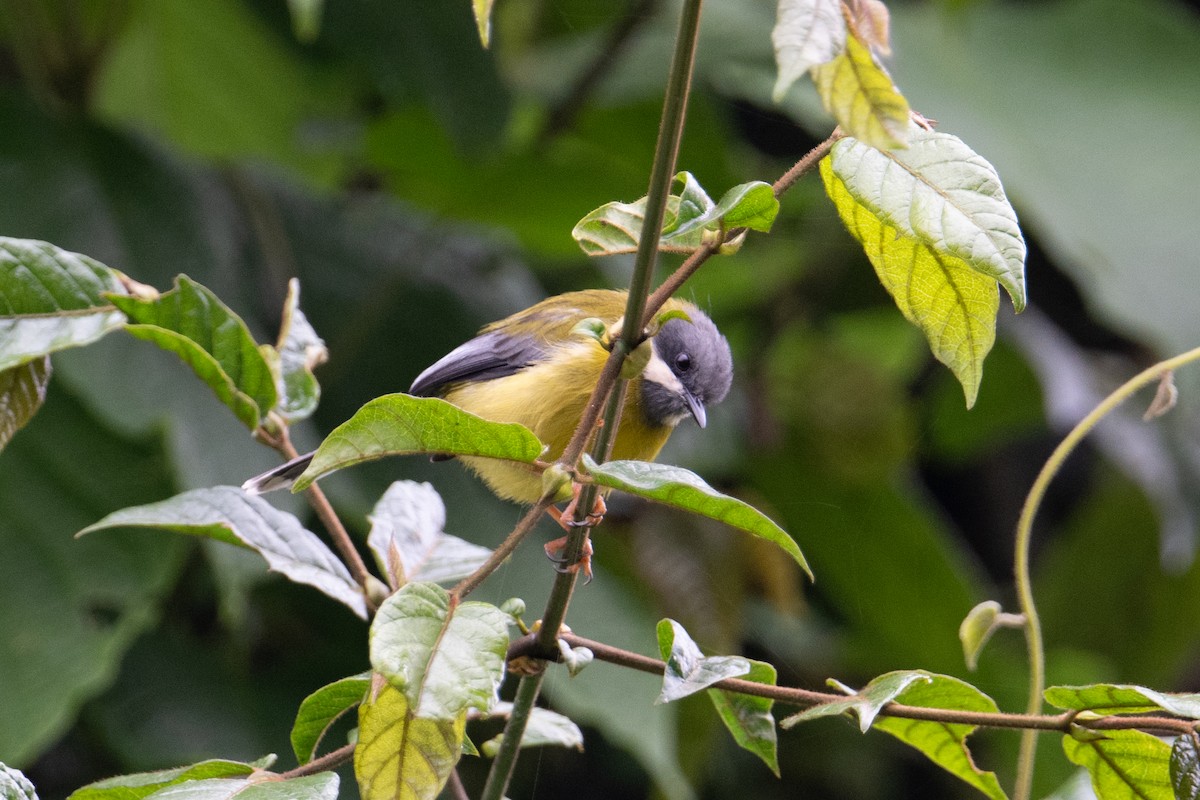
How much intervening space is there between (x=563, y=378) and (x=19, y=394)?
1047 mm

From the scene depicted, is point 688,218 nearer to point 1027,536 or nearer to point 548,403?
point 1027,536

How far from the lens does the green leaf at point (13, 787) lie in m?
0.97

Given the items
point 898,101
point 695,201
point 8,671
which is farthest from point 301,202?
point 898,101

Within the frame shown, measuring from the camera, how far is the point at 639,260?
0.88 meters

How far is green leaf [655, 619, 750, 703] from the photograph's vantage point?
0.97 metres

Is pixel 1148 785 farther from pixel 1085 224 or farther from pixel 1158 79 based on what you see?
pixel 1158 79

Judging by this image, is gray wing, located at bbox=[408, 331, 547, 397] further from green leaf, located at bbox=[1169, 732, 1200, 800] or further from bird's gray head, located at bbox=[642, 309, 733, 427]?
green leaf, located at bbox=[1169, 732, 1200, 800]

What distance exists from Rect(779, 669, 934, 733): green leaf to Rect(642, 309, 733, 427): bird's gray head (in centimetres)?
118

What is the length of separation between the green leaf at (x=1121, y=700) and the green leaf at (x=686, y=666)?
0.83 feet

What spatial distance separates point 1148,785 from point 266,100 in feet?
9.96

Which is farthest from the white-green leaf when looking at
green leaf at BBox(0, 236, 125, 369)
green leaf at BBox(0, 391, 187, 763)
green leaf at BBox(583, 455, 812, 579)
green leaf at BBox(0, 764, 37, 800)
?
green leaf at BBox(0, 391, 187, 763)

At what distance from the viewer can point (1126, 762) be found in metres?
1.03

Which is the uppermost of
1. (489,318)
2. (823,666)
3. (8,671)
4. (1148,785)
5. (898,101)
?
(898,101)

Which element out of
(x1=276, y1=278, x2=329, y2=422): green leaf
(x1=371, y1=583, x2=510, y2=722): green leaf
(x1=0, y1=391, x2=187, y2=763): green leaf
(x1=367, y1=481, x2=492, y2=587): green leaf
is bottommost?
(x1=0, y1=391, x2=187, y2=763): green leaf
